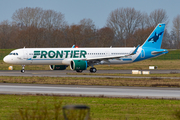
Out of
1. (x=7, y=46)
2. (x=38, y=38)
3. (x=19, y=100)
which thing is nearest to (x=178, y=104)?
(x=19, y=100)

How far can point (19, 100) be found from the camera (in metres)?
A: 16.1

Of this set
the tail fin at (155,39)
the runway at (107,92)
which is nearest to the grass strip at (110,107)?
the runway at (107,92)

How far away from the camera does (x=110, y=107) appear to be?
14.1 metres

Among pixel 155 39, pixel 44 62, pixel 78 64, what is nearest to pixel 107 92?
pixel 78 64

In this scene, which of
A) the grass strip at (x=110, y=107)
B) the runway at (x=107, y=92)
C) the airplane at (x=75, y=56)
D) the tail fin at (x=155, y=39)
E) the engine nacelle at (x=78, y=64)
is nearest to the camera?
the grass strip at (x=110, y=107)

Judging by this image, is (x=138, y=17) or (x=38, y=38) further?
(x=138, y=17)

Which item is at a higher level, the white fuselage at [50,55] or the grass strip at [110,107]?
the white fuselage at [50,55]

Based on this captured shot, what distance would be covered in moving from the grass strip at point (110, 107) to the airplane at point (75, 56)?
23.1 meters

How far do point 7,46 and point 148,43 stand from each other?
72180 millimetres

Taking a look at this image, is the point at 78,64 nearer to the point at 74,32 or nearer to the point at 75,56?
the point at 75,56

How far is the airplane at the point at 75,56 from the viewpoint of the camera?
40562 millimetres

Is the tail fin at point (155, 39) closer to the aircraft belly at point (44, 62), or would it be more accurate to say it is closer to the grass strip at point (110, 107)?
the aircraft belly at point (44, 62)

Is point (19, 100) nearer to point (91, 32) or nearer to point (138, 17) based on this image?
point (91, 32)

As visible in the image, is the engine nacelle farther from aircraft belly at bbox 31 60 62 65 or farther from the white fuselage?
aircraft belly at bbox 31 60 62 65
